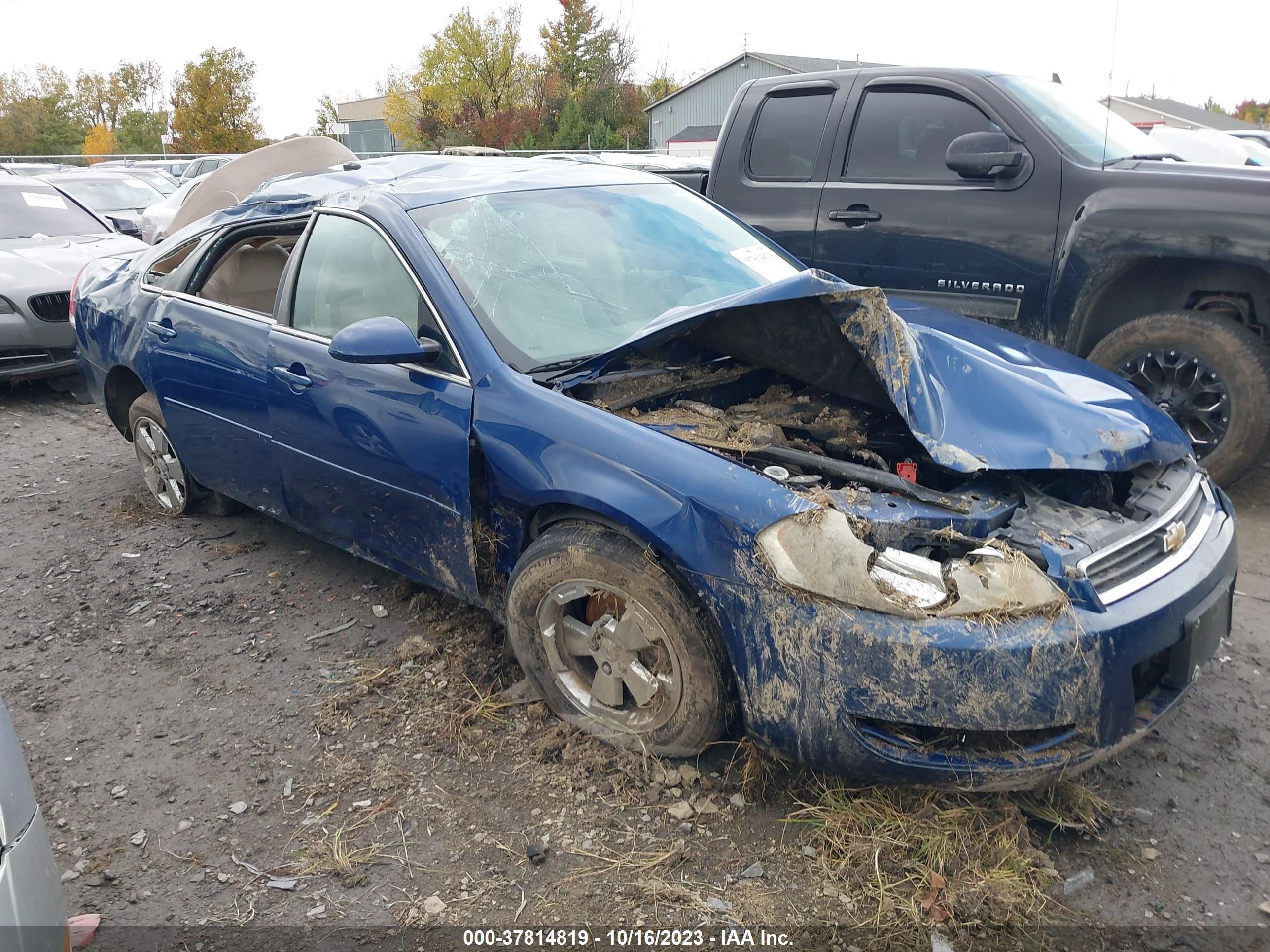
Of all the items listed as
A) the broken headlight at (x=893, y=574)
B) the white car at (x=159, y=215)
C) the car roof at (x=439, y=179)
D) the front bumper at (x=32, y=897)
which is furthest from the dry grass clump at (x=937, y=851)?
the white car at (x=159, y=215)

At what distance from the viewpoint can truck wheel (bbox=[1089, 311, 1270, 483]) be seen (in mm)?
4402

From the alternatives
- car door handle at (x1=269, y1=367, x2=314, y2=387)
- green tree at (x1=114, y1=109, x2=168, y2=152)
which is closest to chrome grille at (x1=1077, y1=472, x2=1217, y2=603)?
car door handle at (x1=269, y1=367, x2=314, y2=387)

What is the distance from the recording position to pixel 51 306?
7512 millimetres

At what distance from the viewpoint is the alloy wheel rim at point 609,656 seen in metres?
2.70

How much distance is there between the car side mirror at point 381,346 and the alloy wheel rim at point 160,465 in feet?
7.20

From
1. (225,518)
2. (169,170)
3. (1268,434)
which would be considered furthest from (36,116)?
(1268,434)

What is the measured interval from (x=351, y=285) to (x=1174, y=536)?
9.29 feet

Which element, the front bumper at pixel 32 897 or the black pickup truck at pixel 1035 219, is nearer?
the front bumper at pixel 32 897

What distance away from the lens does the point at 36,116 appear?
49938 millimetres

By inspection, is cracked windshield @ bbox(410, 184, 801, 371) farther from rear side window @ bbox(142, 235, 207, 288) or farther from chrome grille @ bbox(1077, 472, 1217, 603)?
rear side window @ bbox(142, 235, 207, 288)

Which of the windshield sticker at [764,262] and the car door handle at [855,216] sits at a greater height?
the car door handle at [855,216]

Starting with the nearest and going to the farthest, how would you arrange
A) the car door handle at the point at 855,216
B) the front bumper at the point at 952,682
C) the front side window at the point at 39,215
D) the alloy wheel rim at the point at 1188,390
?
the front bumper at the point at 952,682, the alloy wheel rim at the point at 1188,390, the car door handle at the point at 855,216, the front side window at the point at 39,215

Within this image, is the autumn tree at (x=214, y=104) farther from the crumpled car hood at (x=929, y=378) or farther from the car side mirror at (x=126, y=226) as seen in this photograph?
the crumpled car hood at (x=929, y=378)

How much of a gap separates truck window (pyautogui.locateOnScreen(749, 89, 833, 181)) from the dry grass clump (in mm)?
3955
